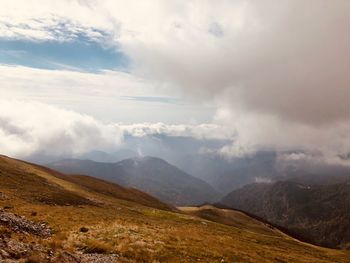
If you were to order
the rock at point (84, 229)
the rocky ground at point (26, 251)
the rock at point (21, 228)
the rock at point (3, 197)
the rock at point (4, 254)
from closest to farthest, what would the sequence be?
1. the rock at point (4, 254)
2. the rocky ground at point (26, 251)
3. the rock at point (21, 228)
4. the rock at point (84, 229)
5. the rock at point (3, 197)

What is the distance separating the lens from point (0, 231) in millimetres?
24062

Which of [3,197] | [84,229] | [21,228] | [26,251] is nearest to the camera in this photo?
[26,251]

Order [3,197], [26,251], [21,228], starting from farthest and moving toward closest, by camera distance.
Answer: [3,197], [21,228], [26,251]

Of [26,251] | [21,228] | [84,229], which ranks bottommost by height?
[84,229]

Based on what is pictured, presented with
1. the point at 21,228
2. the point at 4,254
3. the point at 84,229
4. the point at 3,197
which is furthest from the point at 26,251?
the point at 3,197

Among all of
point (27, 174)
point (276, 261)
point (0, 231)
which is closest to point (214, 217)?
point (27, 174)

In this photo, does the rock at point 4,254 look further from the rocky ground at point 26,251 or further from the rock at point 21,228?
the rock at point 21,228

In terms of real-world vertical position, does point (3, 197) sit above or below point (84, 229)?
above

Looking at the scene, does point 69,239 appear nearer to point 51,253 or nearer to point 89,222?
point 51,253

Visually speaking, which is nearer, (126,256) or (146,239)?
(126,256)

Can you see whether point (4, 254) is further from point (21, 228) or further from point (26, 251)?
point (21, 228)

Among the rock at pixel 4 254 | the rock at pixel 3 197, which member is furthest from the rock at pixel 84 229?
the rock at pixel 3 197

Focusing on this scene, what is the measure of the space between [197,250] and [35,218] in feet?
62.2

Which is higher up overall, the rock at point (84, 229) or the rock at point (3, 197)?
the rock at point (3, 197)
